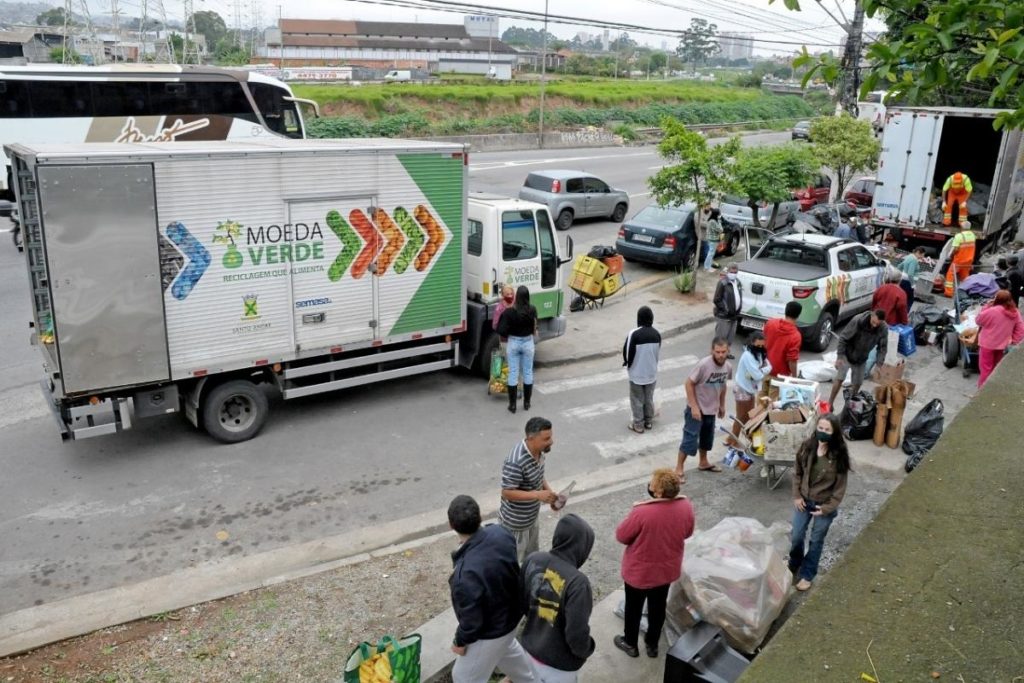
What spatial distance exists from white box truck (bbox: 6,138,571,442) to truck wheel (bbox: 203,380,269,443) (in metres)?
0.02

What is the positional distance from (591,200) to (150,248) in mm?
17262

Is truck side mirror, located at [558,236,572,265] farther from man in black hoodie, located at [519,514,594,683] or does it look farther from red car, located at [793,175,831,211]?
red car, located at [793,175,831,211]

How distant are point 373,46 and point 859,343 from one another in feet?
365

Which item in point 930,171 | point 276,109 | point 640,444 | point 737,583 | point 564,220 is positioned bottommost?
point 640,444

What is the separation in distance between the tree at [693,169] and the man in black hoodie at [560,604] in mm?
12319

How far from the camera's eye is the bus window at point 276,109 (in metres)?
21.8

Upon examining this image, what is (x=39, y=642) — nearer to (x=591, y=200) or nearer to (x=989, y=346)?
(x=989, y=346)

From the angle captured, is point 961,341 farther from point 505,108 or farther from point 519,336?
point 505,108

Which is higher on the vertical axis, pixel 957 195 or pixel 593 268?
pixel 957 195

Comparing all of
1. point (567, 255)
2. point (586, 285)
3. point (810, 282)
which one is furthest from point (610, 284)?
point (810, 282)

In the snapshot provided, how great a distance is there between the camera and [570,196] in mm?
23797

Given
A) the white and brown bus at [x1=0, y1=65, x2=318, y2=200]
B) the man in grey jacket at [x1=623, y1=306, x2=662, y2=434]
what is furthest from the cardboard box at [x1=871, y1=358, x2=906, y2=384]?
the white and brown bus at [x1=0, y1=65, x2=318, y2=200]

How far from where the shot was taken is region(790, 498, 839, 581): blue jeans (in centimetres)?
666

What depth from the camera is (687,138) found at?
15.9 meters
